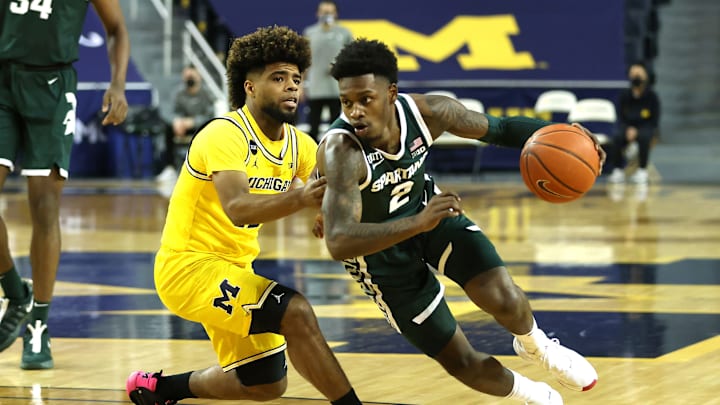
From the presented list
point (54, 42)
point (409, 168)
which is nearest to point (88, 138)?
point (54, 42)

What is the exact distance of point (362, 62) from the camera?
162 inches

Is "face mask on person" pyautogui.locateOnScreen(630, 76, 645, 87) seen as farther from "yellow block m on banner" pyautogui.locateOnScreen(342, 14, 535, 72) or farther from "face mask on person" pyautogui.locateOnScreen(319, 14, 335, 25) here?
"face mask on person" pyautogui.locateOnScreen(319, 14, 335, 25)

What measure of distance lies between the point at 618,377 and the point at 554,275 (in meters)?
3.18

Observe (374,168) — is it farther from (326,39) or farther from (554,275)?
(326,39)

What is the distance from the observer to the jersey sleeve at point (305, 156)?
180 inches

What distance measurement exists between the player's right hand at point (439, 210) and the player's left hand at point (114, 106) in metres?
2.15

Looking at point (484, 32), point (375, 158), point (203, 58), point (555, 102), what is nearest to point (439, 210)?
point (375, 158)

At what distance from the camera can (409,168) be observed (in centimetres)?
432

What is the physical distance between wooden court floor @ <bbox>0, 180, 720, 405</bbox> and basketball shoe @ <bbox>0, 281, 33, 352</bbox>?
116 millimetres

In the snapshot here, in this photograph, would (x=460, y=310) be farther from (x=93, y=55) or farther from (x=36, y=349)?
(x=93, y=55)

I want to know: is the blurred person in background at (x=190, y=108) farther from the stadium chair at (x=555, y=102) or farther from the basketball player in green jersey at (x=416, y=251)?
the basketball player in green jersey at (x=416, y=251)

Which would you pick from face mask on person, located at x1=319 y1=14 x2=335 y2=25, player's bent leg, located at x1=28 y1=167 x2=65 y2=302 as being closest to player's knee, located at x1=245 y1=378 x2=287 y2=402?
player's bent leg, located at x1=28 y1=167 x2=65 y2=302

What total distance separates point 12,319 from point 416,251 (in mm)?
2044

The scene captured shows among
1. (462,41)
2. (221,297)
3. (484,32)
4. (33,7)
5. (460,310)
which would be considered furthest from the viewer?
(462,41)
